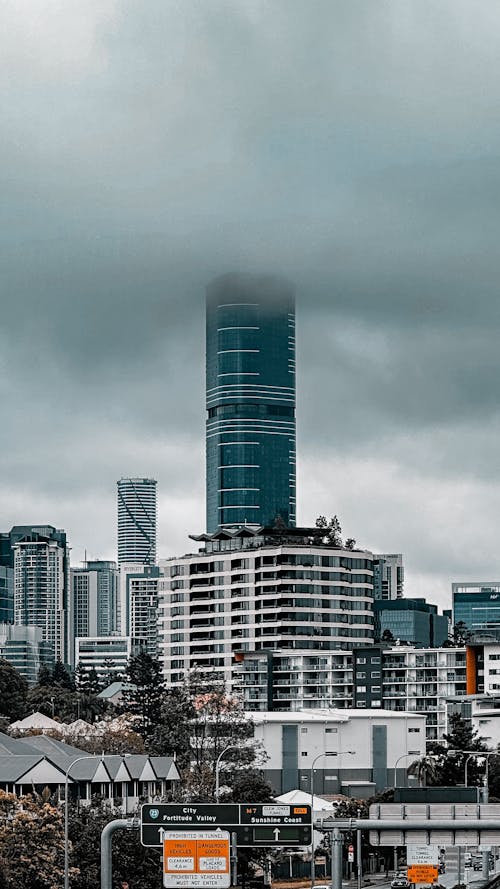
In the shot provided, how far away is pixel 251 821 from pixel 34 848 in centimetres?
4258

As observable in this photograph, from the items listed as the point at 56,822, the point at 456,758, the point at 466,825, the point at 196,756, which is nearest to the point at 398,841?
the point at 466,825

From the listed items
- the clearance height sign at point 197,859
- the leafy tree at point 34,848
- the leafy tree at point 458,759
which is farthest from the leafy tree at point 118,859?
the leafy tree at point 458,759

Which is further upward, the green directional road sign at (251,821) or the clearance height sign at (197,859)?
the green directional road sign at (251,821)

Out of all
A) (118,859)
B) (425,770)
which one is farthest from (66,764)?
(118,859)

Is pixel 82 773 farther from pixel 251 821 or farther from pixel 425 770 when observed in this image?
pixel 251 821

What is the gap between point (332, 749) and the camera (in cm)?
18838

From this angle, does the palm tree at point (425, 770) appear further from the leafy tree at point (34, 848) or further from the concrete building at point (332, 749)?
the leafy tree at point (34, 848)

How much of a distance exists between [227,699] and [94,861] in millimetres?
66406

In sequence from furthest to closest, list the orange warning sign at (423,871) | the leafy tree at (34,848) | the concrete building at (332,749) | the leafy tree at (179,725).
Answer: the concrete building at (332,749) < the leafy tree at (179,725) < the leafy tree at (34,848) < the orange warning sign at (423,871)

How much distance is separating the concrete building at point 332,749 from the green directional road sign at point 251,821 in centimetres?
12806

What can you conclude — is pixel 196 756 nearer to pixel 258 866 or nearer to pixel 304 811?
pixel 258 866

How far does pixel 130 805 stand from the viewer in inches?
5763

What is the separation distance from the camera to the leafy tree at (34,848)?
95.0 meters

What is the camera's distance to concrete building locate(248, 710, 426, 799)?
611 feet
